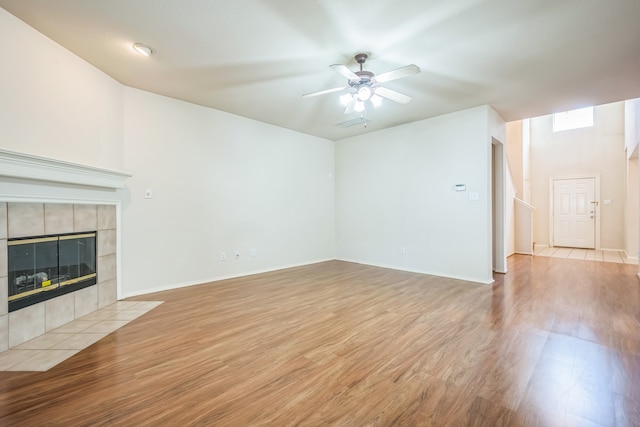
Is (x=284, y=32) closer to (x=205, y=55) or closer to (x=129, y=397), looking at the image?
(x=205, y=55)

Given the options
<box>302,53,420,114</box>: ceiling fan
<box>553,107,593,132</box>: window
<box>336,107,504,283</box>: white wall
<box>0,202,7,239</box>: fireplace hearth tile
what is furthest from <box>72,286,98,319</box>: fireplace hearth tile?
<box>553,107,593,132</box>: window

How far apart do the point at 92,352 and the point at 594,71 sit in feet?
18.7

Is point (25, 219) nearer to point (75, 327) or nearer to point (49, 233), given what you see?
point (49, 233)

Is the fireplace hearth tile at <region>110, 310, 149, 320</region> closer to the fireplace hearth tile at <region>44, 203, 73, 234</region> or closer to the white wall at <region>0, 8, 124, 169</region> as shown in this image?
the fireplace hearth tile at <region>44, 203, 73, 234</region>

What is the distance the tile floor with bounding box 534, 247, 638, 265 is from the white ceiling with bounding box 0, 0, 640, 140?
150 inches

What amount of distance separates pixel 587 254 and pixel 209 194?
852cm

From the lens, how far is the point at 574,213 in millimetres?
7508

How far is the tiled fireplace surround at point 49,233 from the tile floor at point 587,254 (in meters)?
8.59

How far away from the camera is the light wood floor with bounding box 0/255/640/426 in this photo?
154 centimetres

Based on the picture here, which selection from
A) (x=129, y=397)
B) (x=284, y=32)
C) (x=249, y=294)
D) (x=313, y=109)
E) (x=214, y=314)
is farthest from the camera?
(x=313, y=109)

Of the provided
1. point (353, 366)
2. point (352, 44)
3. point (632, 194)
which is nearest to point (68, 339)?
point (353, 366)

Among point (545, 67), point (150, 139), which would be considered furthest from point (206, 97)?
point (545, 67)

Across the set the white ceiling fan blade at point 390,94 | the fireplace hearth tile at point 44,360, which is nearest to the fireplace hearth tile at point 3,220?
the fireplace hearth tile at point 44,360

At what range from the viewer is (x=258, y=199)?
4.97 metres
